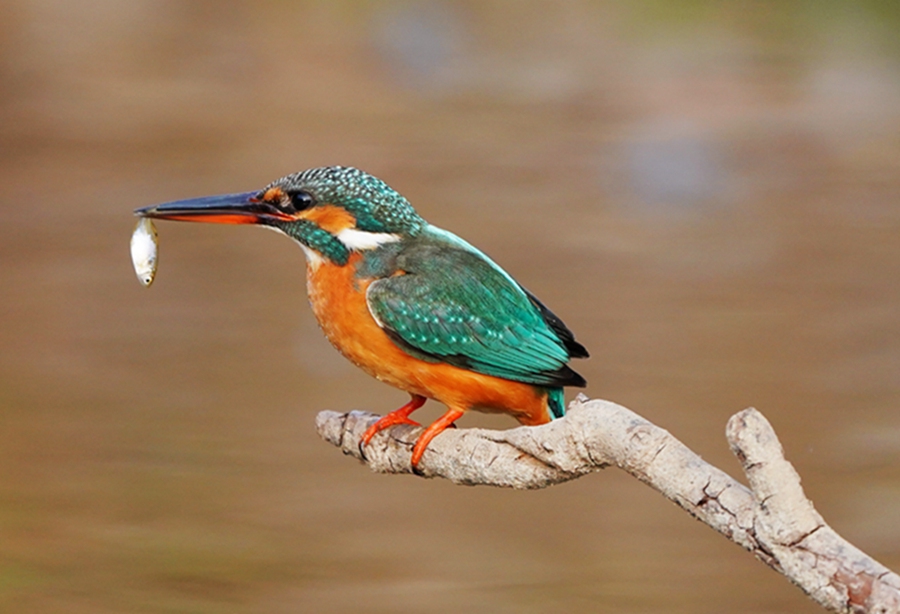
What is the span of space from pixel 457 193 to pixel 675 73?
8.33ft

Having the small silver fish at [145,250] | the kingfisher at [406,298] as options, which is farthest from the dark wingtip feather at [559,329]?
the small silver fish at [145,250]

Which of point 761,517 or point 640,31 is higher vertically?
point 640,31

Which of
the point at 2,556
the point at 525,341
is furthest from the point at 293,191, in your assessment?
the point at 2,556

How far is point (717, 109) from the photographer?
31.4ft

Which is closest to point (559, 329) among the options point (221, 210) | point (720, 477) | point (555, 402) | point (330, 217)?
point (555, 402)

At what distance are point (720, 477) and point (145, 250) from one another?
1021 mm

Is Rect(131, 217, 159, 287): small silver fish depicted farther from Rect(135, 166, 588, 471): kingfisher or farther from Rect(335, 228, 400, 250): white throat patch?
Rect(335, 228, 400, 250): white throat patch

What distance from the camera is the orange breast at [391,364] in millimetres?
2141

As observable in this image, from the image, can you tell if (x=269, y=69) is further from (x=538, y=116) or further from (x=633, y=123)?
(x=633, y=123)

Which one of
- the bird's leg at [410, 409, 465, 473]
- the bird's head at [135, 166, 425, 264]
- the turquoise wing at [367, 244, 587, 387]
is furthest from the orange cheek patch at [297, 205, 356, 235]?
the bird's leg at [410, 409, 465, 473]

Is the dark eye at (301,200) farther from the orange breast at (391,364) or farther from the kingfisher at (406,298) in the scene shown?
the orange breast at (391,364)

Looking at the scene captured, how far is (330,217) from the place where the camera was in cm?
212

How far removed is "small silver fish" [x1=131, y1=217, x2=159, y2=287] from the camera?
2.08m

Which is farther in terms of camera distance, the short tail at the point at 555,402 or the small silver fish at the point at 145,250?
the short tail at the point at 555,402
